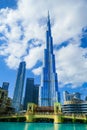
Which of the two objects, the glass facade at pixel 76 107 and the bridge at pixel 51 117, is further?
the glass facade at pixel 76 107

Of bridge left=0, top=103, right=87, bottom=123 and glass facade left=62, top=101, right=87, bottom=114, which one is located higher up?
glass facade left=62, top=101, right=87, bottom=114

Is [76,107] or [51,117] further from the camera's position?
[76,107]

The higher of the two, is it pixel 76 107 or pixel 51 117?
pixel 76 107

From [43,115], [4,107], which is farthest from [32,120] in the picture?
[4,107]

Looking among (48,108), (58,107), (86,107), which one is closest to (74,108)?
(86,107)

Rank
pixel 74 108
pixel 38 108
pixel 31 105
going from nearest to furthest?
pixel 31 105 → pixel 38 108 → pixel 74 108

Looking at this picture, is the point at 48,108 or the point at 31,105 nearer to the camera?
the point at 31,105

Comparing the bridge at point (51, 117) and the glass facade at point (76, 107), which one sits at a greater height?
the glass facade at point (76, 107)

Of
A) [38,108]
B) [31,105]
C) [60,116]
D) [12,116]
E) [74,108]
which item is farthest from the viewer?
[74,108]

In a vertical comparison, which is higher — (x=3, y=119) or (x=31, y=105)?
(x=31, y=105)

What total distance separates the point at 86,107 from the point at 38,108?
49.6 m

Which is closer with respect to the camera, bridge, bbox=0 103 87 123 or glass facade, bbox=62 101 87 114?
bridge, bbox=0 103 87 123

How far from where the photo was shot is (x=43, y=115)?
3140 inches

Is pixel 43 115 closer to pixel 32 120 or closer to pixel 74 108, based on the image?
pixel 32 120
